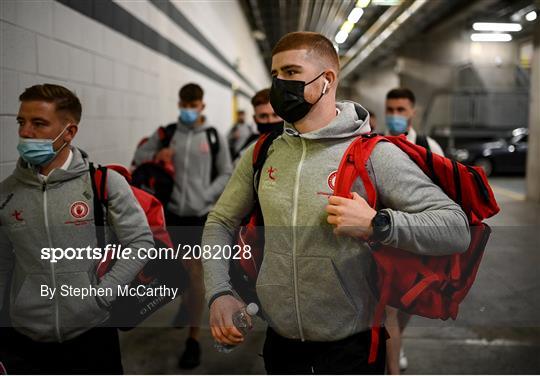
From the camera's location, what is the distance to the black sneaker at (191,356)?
351 cm

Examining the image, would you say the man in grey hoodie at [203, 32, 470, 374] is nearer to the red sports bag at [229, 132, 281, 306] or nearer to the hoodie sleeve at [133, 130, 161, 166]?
the red sports bag at [229, 132, 281, 306]

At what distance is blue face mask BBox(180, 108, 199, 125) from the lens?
144 inches

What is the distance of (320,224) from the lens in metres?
1.71

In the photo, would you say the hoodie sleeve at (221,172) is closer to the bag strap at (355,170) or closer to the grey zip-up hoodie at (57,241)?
the grey zip-up hoodie at (57,241)

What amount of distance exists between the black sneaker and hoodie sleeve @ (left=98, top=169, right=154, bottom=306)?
64.9 inches

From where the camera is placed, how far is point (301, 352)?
6.00 feet

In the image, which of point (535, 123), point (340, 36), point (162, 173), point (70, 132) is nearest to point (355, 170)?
point (70, 132)

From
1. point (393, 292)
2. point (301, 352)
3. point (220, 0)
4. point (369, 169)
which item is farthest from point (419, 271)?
point (220, 0)

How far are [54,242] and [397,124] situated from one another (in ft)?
6.50

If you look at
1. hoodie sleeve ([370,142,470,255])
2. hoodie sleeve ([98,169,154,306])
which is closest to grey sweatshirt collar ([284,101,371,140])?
hoodie sleeve ([370,142,470,255])

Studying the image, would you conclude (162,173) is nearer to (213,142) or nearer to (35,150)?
(213,142)

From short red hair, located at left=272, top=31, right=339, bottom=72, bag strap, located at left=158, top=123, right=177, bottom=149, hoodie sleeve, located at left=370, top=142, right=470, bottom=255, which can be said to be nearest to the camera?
hoodie sleeve, located at left=370, top=142, right=470, bottom=255

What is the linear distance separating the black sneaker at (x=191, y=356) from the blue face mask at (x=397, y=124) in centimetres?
193

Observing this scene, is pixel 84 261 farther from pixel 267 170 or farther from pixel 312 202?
pixel 312 202
